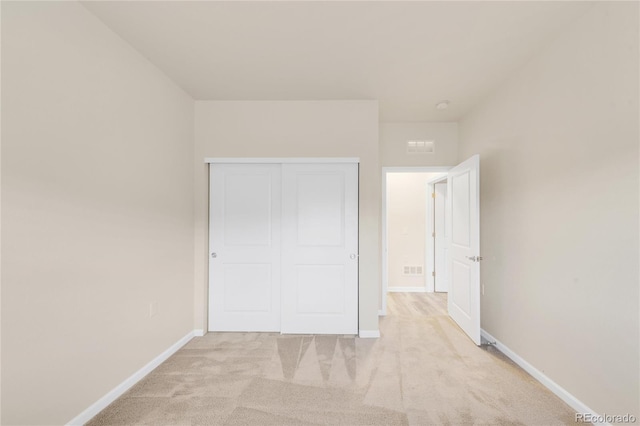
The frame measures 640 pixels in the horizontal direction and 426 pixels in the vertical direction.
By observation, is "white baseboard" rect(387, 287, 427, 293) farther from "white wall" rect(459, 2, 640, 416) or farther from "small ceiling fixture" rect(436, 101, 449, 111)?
"small ceiling fixture" rect(436, 101, 449, 111)

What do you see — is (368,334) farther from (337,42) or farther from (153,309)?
(337,42)

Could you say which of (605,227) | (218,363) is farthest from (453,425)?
(218,363)

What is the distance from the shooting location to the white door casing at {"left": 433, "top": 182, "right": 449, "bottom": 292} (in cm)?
492

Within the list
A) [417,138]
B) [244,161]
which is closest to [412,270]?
[417,138]

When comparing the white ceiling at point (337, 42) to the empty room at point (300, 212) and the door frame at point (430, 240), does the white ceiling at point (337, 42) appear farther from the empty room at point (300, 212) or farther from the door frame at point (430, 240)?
the door frame at point (430, 240)

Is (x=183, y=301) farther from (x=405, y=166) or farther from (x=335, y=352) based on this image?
(x=405, y=166)

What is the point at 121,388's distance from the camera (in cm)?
205

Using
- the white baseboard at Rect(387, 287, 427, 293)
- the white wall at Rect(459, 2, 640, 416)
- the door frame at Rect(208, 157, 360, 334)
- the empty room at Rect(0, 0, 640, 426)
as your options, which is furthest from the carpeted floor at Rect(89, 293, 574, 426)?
the white baseboard at Rect(387, 287, 427, 293)

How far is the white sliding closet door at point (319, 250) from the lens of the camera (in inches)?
123

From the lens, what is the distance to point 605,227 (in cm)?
166

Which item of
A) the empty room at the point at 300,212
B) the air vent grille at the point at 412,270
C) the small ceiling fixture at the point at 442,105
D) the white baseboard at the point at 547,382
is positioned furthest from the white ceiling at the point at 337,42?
the air vent grille at the point at 412,270

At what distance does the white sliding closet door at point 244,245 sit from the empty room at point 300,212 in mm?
26

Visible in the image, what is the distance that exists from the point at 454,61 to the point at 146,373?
3.80 metres

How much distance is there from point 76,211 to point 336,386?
2243mm
